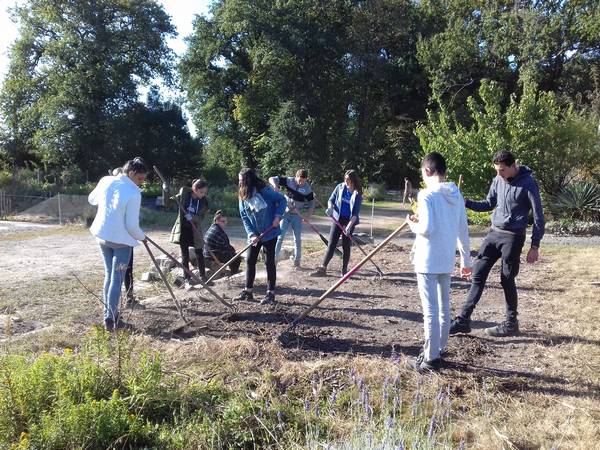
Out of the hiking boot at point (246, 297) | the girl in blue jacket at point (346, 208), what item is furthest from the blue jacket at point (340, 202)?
the hiking boot at point (246, 297)

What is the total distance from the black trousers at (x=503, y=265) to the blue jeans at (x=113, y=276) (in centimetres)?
336

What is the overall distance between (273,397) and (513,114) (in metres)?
14.2

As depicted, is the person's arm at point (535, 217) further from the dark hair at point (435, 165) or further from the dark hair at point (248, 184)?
the dark hair at point (248, 184)

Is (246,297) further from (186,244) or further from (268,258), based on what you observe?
(186,244)

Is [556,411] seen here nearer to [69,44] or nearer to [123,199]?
[123,199]

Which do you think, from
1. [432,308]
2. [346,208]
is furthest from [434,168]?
[346,208]

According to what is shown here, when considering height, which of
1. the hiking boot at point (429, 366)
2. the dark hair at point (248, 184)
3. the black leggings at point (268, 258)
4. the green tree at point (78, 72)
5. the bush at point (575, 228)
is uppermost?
the green tree at point (78, 72)

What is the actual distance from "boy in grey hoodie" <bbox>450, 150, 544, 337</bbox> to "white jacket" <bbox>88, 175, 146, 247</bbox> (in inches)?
129

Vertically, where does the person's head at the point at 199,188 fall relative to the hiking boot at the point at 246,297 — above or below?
above

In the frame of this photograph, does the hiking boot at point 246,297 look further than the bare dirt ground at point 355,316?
Yes

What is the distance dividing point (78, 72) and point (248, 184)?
77.7ft

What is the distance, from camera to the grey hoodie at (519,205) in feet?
16.4

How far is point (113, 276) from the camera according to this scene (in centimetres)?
518

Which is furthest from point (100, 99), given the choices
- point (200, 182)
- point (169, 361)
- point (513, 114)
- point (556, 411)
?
point (556, 411)
